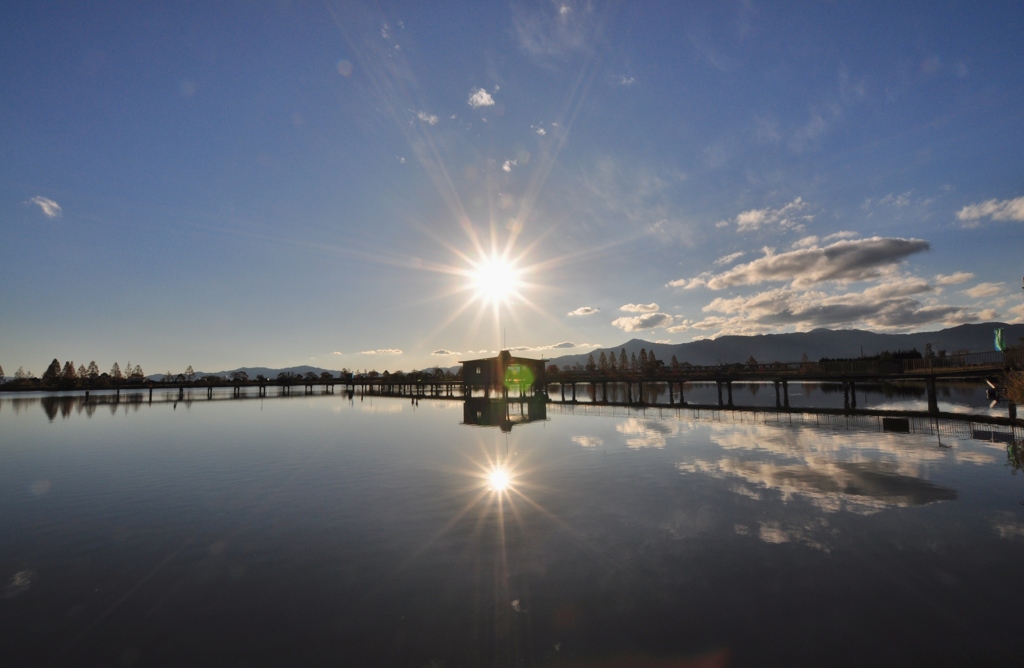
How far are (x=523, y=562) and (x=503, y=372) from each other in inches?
2903

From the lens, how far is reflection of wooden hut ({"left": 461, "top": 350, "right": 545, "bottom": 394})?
84.1 meters

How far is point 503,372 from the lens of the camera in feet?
275

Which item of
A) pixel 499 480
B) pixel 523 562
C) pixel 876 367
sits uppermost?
pixel 876 367

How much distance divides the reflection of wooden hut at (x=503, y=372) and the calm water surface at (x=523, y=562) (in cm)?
6204

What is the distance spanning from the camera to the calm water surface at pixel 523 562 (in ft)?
23.2

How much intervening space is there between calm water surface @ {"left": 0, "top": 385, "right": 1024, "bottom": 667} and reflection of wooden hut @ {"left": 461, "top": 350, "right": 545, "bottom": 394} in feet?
204

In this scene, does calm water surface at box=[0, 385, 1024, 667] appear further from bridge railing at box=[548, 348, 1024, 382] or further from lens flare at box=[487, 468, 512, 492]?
bridge railing at box=[548, 348, 1024, 382]

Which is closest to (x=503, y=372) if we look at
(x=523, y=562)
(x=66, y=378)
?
(x=523, y=562)

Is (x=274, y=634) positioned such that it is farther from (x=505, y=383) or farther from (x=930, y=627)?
(x=505, y=383)

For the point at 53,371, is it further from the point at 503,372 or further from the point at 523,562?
the point at 523,562

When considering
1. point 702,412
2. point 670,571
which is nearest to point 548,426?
point 702,412

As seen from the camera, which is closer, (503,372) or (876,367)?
(876,367)

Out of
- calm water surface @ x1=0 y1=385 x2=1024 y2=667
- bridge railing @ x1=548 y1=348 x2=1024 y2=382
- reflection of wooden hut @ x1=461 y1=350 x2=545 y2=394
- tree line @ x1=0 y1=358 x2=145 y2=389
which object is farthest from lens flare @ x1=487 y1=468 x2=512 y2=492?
tree line @ x1=0 y1=358 x2=145 y2=389

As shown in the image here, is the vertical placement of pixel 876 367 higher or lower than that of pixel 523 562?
higher
